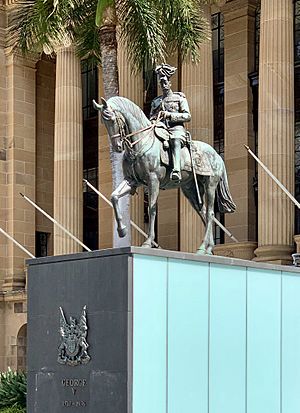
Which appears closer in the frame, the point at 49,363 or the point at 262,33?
the point at 49,363

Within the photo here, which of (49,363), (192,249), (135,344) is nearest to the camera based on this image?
(135,344)

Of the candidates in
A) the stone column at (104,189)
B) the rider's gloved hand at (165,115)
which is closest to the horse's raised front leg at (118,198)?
the rider's gloved hand at (165,115)

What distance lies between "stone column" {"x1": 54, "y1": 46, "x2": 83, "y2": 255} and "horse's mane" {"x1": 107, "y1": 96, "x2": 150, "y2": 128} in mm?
20505

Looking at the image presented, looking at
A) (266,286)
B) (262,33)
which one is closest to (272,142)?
(262,33)

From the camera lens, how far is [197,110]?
116ft

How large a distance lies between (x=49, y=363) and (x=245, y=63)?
24.4 meters

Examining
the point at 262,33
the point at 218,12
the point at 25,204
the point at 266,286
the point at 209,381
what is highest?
the point at 218,12

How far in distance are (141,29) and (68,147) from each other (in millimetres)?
12912

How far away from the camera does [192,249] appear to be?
34219mm

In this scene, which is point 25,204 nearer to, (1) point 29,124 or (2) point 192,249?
(1) point 29,124

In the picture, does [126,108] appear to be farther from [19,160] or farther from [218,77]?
[19,160]

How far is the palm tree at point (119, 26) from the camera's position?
27016mm

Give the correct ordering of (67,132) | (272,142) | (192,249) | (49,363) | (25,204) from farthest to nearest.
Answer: (25,204) → (67,132) → (192,249) → (272,142) → (49,363)

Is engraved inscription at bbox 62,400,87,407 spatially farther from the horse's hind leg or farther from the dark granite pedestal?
the horse's hind leg
